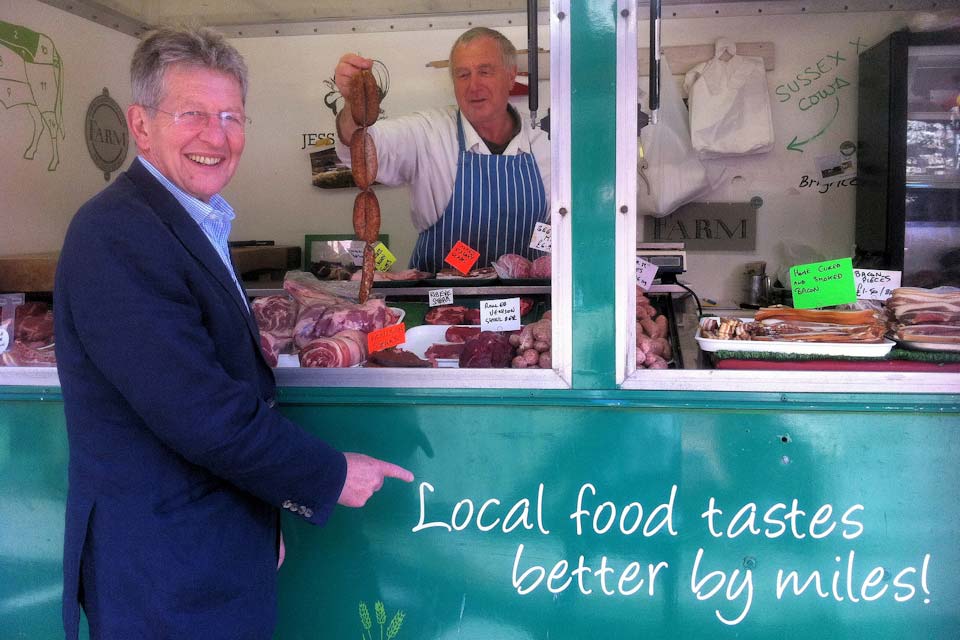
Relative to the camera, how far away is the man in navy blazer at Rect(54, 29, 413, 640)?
150 cm

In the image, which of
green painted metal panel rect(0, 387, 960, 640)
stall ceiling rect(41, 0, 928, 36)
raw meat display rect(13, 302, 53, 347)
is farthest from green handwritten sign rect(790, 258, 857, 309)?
stall ceiling rect(41, 0, 928, 36)

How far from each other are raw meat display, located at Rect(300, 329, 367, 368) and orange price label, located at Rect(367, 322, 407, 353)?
4 centimetres

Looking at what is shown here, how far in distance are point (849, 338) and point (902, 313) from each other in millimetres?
220

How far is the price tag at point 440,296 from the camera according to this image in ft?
10.8

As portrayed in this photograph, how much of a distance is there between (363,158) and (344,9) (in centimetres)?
320

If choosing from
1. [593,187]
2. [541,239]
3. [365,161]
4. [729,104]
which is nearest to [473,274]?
[541,239]

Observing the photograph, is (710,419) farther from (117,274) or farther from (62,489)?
(62,489)

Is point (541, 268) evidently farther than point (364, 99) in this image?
Yes

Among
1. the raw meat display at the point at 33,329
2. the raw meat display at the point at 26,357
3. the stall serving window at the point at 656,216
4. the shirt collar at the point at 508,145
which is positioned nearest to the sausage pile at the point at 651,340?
the stall serving window at the point at 656,216

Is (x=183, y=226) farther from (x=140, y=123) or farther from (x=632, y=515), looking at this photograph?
(x=632, y=515)

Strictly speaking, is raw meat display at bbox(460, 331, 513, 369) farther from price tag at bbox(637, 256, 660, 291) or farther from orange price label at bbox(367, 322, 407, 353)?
price tag at bbox(637, 256, 660, 291)

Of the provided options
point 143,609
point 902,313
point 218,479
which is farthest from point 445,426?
point 902,313

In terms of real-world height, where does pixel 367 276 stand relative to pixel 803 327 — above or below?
above

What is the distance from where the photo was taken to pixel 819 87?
5.41 meters
